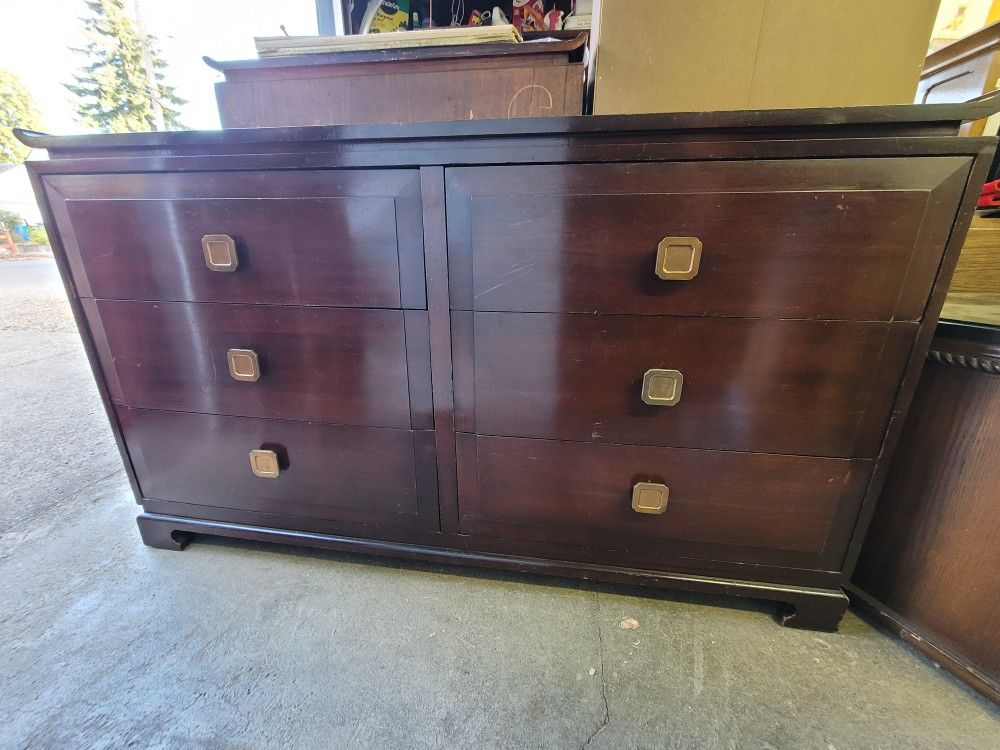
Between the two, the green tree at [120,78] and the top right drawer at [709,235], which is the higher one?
the green tree at [120,78]

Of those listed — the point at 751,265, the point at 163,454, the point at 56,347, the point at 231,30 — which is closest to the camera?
the point at 751,265

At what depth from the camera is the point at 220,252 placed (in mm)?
713

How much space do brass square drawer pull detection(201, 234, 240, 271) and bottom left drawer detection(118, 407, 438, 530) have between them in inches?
12.4

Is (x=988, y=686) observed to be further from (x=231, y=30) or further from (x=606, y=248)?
(x=231, y=30)

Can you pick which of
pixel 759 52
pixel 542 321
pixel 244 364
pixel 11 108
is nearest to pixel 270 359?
pixel 244 364

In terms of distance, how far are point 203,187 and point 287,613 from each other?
32.9 inches

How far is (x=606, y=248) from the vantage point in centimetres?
62

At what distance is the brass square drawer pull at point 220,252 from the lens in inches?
27.8

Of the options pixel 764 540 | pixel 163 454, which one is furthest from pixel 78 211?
pixel 764 540

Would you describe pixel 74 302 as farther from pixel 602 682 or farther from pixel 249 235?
pixel 602 682

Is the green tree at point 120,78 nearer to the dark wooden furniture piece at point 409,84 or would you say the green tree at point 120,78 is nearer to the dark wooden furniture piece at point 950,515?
the dark wooden furniture piece at point 409,84

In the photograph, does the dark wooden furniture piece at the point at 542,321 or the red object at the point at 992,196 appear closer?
the dark wooden furniture piece at the point at 542,321

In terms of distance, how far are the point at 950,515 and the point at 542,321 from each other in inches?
A: 30.6

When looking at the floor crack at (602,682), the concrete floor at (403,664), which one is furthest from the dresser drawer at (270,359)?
the floor crack at (602,682)
